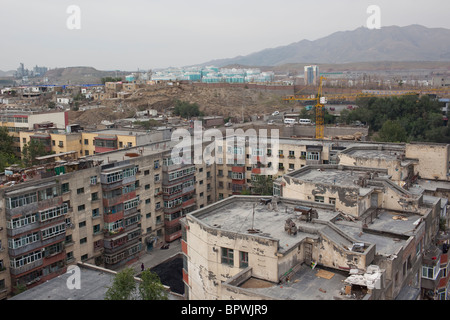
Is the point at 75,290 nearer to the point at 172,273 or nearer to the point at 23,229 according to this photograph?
the point at 23,229

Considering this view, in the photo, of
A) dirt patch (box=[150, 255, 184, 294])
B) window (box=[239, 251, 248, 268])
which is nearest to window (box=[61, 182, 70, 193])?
dirt patch (box=[150, 255, 184, 294])

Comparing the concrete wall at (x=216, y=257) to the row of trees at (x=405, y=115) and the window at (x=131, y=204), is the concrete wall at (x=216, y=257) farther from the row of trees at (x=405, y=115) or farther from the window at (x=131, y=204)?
the row of trees at (x=405, y=115)

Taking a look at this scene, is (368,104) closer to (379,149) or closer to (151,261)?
(379,149)

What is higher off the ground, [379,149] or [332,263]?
[379,149]

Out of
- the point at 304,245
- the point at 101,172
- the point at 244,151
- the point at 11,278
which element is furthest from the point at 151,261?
the point at 304,245

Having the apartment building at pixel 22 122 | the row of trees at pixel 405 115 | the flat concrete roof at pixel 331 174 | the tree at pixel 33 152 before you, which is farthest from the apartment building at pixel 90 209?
the row of trees at pixel 405 115
